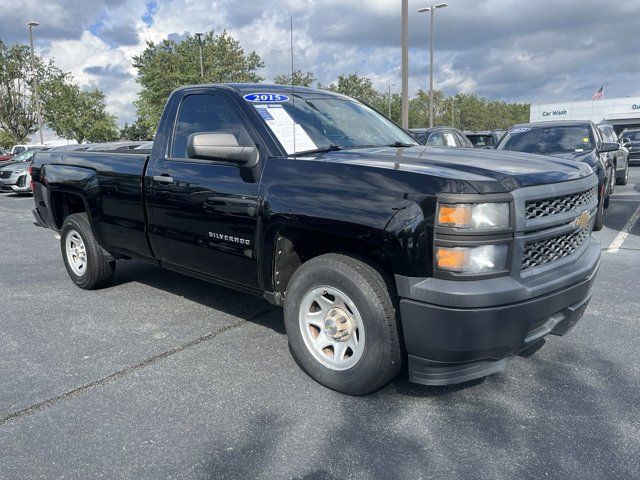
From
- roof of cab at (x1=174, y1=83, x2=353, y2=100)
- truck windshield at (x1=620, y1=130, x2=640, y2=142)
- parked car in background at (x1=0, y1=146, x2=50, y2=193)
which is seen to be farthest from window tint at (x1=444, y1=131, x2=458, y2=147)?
truck windshield at (x1=620, y1=130, x2=640, y2=142)

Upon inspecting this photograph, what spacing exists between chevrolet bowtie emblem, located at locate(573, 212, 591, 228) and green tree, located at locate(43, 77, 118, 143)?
41.5 m

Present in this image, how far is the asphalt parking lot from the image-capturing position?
8.21 ft

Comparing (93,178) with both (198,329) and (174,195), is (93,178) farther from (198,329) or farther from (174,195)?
(198,329)

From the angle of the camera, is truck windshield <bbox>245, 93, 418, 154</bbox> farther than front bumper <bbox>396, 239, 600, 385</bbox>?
Yes

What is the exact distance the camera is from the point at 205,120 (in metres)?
3.99

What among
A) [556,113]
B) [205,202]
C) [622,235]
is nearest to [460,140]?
[622,235]

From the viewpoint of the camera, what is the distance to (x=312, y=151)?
348 cm

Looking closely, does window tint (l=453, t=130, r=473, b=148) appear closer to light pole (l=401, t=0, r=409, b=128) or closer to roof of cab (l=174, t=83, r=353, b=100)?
light pole (l=401, t=0, r=409, b=128)

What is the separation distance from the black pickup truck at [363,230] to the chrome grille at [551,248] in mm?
11

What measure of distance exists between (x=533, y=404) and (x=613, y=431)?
0.42 m

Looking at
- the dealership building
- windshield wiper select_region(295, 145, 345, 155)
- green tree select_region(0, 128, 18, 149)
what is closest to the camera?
windshield wiper select_region(295, 145, 345, 155)

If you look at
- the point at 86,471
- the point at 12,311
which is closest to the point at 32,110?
the point at 12,311

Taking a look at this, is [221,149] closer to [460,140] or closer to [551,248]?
[551,248]

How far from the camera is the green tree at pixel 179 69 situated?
34094 mm
